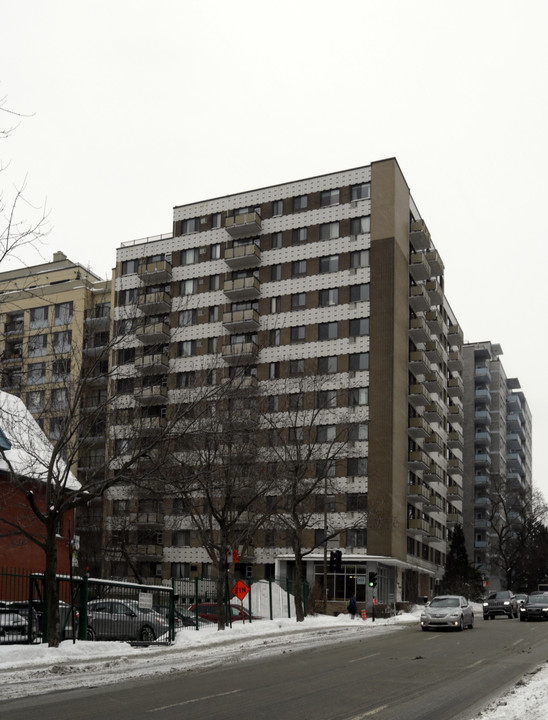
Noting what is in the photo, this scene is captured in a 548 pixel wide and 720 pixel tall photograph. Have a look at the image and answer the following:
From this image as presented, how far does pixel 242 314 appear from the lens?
74.6m

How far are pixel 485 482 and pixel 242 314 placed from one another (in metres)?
69.0

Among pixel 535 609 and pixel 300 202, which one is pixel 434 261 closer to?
pixel 300 202

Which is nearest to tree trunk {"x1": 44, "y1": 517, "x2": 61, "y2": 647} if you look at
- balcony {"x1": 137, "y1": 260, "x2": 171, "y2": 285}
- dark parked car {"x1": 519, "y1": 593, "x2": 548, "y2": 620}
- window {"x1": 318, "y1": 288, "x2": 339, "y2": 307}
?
dark parked car {"x1": 519, "y1": 593, "x2": 548, "y2": 620}

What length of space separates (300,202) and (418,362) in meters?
17.4

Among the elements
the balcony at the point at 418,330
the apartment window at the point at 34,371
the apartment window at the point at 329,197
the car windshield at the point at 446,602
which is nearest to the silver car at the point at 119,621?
the apartment window at the point at 34,371

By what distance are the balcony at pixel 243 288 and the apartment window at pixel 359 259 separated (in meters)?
8.74

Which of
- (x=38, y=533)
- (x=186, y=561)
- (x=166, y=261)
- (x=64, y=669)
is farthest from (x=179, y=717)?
(x=166, y=261)

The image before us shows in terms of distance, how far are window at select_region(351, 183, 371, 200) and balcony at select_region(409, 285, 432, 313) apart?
407 inches

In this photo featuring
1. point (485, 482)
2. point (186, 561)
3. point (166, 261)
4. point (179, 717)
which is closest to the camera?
point (179, 717)

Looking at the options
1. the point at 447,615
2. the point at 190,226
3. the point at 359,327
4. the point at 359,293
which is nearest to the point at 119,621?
the point at 447,615

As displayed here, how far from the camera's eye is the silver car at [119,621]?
26.3 m

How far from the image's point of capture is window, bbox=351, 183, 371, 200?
237 ft

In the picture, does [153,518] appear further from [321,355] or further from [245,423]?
[245,423]

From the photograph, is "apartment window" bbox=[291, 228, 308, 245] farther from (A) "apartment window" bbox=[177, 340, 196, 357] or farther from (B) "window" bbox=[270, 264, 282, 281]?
(A) "apartment window" bbox=[177, 340, 196, 357]
